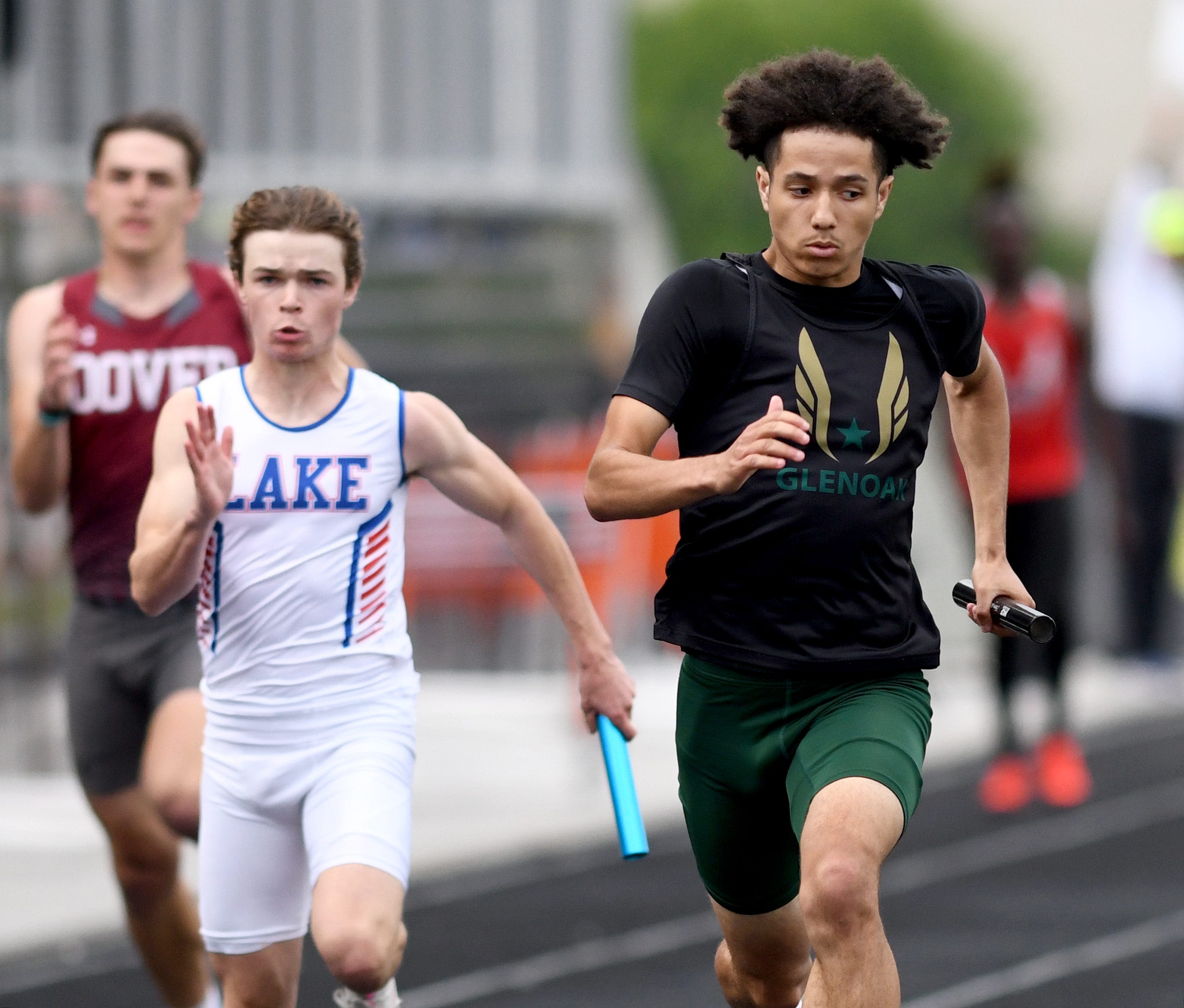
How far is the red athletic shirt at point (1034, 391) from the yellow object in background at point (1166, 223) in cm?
391

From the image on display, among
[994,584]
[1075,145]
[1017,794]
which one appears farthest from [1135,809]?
[1075,145]

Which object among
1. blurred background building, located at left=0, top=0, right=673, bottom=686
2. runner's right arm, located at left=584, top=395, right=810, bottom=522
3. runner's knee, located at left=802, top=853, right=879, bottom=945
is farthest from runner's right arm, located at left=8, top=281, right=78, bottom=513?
blurred background building, located at left=0, top=0, right=673, bottom=686

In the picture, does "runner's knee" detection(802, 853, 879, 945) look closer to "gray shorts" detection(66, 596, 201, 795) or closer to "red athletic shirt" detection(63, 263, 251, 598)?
"gray shorts" detection(66, 596, 201, 795)

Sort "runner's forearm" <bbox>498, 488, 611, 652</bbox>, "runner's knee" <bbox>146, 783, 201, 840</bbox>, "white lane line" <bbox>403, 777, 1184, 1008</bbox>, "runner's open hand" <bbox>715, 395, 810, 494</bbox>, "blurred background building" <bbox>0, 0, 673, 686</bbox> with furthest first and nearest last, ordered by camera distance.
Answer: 1. "blurred background building" <bbox>0, 0, 673, 686</bbox>
2. "white lane line" <bbox>403, 777, 1184, 1008</bbox>
3. "runner's knee" <bbox>146, 783, 201, 840</bbox>
4. "runner's forearm" <bbox>498, 488, 611, 652</bbox>
5. "runner's open hand" <bbox>715, 395, 810, 494</bbox>

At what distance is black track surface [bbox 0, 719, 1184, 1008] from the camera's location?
686cm

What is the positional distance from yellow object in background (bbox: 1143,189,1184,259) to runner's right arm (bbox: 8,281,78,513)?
28.5 feet

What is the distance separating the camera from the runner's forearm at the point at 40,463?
562cm

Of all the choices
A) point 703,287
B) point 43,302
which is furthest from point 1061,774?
point 703,287

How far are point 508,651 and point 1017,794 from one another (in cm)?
429

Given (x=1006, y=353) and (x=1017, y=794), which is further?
(x=1017, y=794)

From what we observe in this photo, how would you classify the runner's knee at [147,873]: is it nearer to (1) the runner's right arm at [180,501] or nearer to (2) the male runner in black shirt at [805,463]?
(1) the runner's right arm at [180,501]

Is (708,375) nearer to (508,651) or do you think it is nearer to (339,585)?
(339,585)

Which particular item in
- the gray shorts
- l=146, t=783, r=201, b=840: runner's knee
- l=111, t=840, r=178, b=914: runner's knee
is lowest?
l=111, t=840, r=178, b=914: runner's knee

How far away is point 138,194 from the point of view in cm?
580
